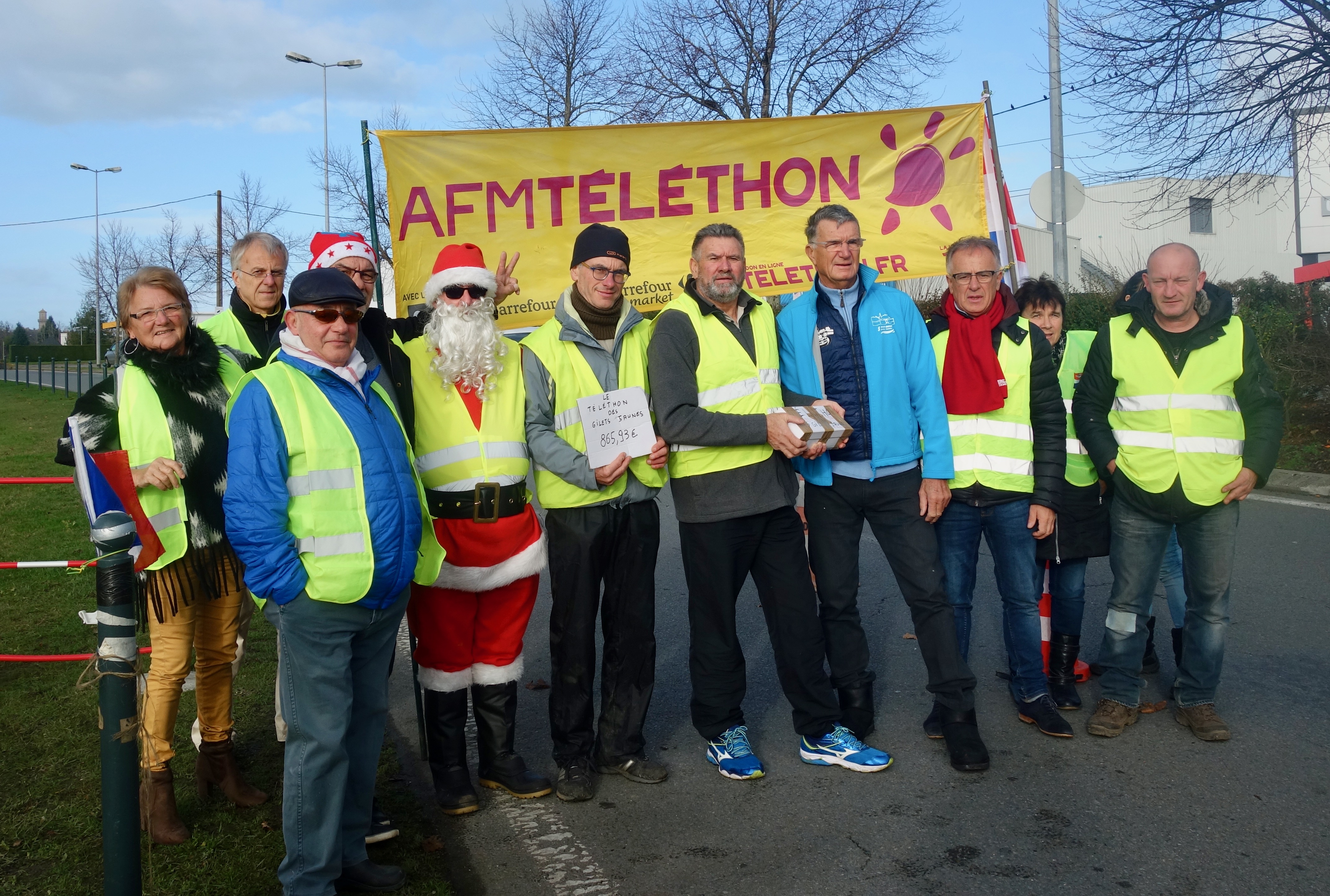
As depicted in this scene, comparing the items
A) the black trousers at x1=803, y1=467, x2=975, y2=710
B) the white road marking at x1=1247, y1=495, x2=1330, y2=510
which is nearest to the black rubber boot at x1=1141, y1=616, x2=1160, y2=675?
the black trousers at x1=803, y1=467, x2=975, y2=710

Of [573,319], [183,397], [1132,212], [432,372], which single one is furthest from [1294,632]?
[1132,212]

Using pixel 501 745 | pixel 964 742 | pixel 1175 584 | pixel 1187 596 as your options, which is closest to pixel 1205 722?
pixel 1187 596

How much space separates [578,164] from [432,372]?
3.03 m

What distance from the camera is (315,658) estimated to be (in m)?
3.11

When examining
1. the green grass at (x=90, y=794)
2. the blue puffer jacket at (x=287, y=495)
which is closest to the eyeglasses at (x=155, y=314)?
the blue puffer jacket at (x=287, y=495)

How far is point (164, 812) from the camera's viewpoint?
12.2ft

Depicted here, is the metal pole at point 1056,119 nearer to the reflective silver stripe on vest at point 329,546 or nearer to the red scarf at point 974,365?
the red scarf at point 974,365

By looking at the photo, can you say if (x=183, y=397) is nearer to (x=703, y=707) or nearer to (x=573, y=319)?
(x=573, y=319)

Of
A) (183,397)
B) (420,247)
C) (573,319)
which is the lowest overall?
(183,397)

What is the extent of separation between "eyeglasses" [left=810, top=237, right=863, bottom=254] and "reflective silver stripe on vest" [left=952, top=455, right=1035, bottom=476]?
100 cm

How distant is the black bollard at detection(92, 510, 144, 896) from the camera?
2635 mm

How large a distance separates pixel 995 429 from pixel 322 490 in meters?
2.83

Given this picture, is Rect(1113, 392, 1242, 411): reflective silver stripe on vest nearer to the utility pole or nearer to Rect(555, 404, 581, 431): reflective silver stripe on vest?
Rect(555, 404, 581, 431): reflective silver stripe on vest

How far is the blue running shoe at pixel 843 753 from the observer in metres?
4.20
